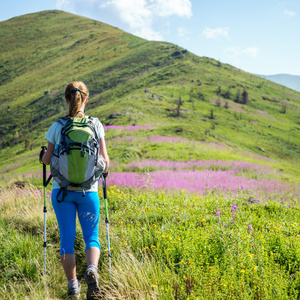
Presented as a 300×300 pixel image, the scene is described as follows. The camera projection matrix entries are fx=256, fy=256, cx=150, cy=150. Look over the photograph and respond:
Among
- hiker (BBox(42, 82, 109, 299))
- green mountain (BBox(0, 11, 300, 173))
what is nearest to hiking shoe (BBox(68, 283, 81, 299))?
hiker (BBox(42, 82, 109, 299))

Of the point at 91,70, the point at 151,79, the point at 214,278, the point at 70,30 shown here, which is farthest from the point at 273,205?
the point at 70,30

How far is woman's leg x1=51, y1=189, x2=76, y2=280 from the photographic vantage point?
3.30 meters

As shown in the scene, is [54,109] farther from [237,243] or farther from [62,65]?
[237,243]

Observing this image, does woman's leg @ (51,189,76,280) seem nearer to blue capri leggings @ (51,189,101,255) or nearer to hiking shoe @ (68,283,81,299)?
blue capri leggings @ (51,189,101,255)

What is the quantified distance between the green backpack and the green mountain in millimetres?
15197

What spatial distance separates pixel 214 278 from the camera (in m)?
3.20

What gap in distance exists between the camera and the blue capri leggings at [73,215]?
330 cm

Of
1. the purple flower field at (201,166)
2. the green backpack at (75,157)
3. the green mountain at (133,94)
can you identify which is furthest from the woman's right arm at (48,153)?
the green mountain at (133,94)

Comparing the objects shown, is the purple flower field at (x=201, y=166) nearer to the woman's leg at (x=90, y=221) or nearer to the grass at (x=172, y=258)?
the grass at (x=172, y=258)

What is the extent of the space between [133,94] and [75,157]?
54.7 metres

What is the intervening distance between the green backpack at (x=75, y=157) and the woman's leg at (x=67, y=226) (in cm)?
12

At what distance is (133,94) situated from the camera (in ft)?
185

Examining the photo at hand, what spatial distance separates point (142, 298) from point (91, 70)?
110 m

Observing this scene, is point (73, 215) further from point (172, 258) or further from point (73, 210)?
point (172, 258)
